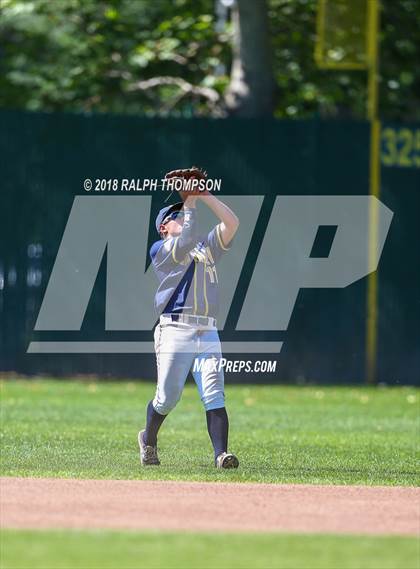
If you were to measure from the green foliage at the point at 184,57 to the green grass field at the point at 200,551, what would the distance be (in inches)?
649

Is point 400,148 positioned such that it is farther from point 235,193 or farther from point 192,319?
point 192,319

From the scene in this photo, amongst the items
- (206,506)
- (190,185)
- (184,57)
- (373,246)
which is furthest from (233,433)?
(184,57)

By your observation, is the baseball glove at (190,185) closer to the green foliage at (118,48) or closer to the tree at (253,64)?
the tree at (253,64)

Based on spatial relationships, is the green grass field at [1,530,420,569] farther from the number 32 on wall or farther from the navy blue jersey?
the number 32 on wall

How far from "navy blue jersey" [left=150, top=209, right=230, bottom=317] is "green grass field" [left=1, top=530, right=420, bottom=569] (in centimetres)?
333

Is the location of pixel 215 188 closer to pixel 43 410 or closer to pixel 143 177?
pixel 143 177

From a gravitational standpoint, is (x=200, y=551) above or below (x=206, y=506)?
above

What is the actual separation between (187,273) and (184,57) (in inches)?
593

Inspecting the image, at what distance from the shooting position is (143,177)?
1972 cm

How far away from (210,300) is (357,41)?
1114 cm

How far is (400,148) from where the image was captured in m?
20.4

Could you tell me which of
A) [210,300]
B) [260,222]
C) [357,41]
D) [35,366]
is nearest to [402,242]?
[260,222]
